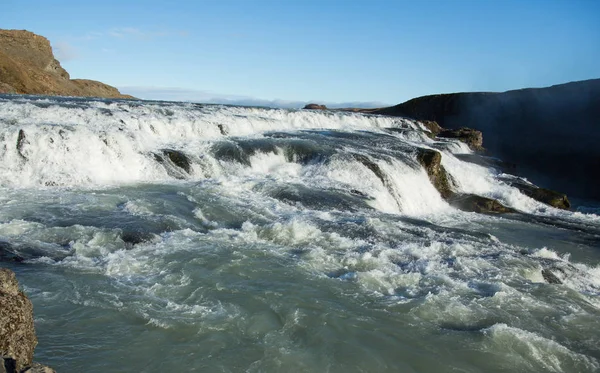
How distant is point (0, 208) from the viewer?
8.64 metres

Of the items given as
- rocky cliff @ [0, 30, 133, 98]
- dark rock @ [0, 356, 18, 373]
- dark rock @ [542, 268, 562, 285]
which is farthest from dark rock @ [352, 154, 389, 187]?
rocky cliff @ [0, 30, 133, 98]

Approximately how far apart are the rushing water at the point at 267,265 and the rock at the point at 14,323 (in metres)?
0.72

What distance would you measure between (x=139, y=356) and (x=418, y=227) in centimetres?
752

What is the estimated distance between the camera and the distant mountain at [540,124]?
28.7 meters

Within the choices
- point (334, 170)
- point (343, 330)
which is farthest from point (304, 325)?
point (334, 170)

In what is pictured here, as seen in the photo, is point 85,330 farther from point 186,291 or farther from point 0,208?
Answer: point 0,208

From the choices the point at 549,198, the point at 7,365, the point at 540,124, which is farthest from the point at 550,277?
the point at 540,124

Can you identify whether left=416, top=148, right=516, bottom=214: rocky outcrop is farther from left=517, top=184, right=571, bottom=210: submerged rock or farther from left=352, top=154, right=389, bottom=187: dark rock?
left=517, top=184, right=571, bottom=210: submerged rock

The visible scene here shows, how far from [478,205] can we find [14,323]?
14.2 meters

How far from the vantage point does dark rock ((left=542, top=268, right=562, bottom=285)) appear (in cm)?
779

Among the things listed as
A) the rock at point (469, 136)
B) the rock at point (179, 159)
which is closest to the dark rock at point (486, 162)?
the rock at point (469, 136)

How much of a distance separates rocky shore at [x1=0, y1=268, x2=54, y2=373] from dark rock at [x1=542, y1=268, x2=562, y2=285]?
7785 millimetres

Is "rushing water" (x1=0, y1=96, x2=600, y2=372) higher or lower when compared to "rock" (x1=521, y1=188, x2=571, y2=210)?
higher

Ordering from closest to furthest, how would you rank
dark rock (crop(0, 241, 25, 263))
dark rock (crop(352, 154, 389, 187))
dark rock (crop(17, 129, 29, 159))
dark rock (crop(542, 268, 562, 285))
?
dark rock (crop(0, 241, 25, 263)) → dark rock (crop(542, 268, 562, 285)) → dark rock (crop(17, 129, 29, 159)) → dark rock (crop(352, 154, 389, 187))
